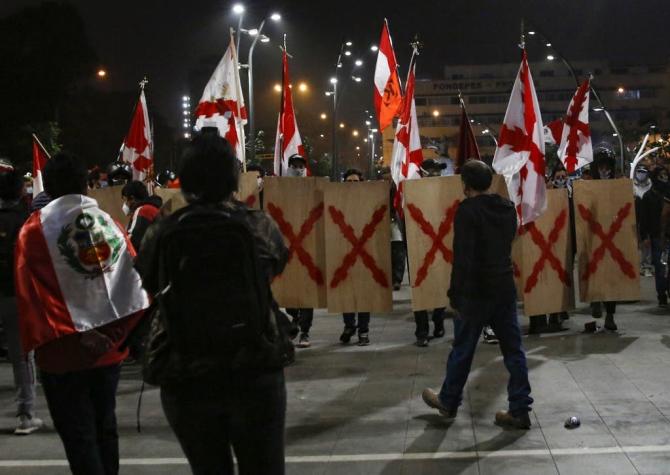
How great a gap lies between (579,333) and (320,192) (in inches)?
136

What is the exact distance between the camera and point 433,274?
923 centimetres

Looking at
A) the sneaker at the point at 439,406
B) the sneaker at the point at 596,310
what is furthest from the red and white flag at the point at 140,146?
the sneaker at the point at 439,406

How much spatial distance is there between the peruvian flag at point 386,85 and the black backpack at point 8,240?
6.33 m

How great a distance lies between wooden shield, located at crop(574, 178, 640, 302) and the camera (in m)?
10.1

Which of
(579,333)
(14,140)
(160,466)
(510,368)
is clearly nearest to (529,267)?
(579,333)

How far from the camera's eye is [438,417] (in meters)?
6.78

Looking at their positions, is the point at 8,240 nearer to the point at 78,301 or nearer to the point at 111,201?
the point at 78,301

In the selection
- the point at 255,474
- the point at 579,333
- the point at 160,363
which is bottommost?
the point at 579,333

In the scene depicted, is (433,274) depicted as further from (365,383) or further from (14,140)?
(14,140)

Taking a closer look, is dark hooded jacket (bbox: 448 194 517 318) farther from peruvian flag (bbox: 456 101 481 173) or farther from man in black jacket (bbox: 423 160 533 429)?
peruvian flag (bbox: 456 101 481 173)

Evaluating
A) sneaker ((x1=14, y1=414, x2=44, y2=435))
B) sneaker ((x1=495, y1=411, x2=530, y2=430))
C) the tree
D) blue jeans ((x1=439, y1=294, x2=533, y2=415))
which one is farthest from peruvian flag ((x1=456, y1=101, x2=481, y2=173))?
the tree

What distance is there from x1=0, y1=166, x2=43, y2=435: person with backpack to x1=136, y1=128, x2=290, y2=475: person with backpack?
156 inches

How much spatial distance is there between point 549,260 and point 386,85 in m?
3.81

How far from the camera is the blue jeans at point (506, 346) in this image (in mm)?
6375
